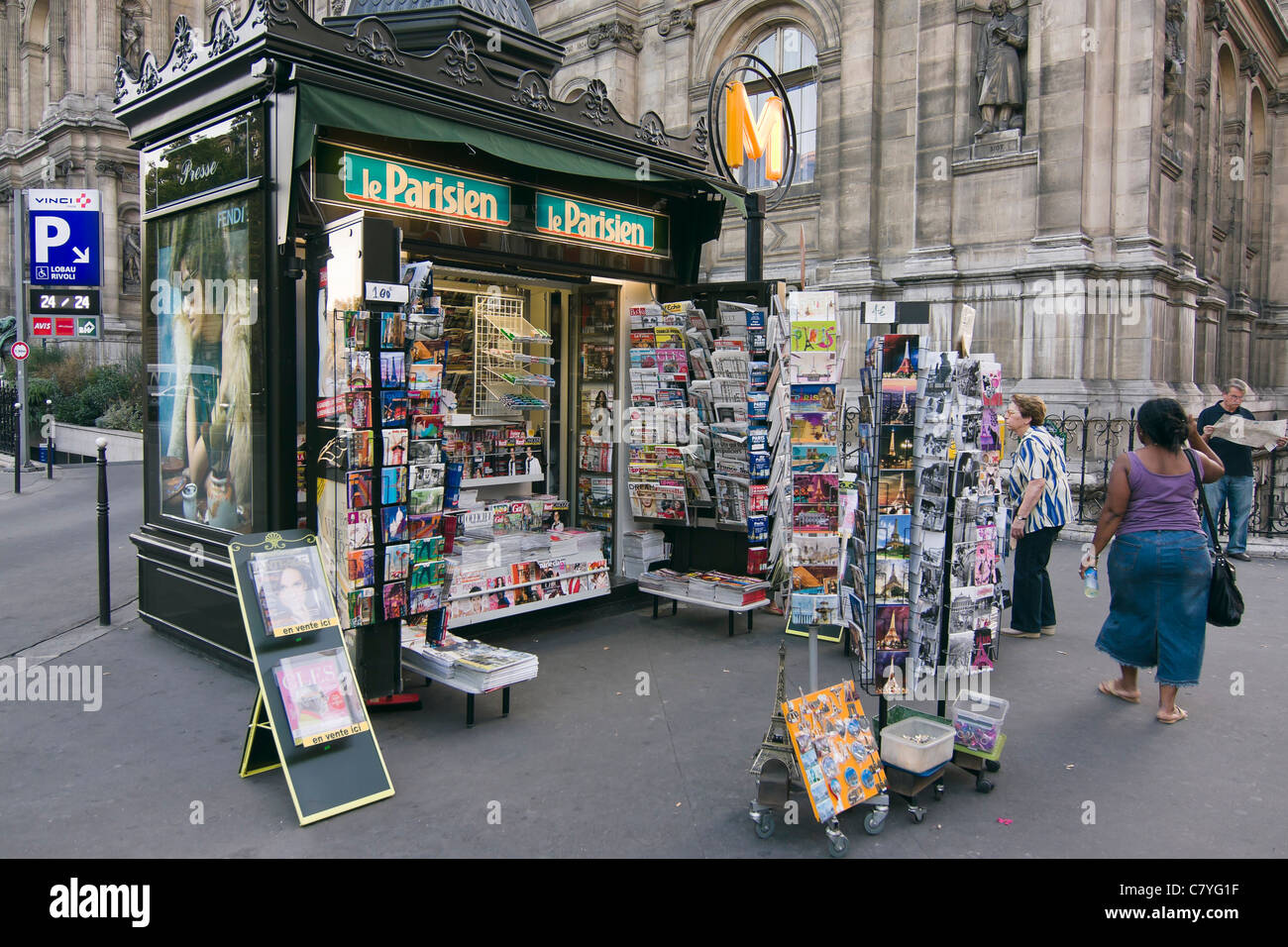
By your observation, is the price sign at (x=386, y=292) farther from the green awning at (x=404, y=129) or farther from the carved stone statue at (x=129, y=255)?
the carved stone statue at (x=129, y=255)

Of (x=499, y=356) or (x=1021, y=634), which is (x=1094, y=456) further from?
(x=499, y=356)

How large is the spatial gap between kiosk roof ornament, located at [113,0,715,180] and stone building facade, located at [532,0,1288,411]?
7.55 meters

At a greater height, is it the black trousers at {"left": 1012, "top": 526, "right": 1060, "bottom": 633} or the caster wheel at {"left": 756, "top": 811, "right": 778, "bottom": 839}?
the black trousers at {"left": 1012, "top": 526, "right": 1060, "bottom": 633}

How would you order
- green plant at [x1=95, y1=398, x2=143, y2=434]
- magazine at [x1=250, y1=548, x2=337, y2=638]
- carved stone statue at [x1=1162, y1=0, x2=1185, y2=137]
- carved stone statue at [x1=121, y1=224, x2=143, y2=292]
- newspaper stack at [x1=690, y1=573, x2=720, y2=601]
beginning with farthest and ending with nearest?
carved stone statue at [x1=121, y1=224, x2=143, y2=292] → green plant at [x1=95, y1=398, x2=143, y2=434] → carved stone statue at [x1=1162, y1=0, x2=1185, y2=137] → newspaper stack at [x1=690, y1=573, x2=720, y2=601] → magazine at [x1=250, y1=548, x2=337, y2=638]

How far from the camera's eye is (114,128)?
3512 centimetres

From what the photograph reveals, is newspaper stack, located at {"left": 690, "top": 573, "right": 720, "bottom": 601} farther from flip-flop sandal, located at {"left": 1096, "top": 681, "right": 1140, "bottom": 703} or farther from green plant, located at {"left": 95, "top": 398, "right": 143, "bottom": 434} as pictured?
green plant, located at {"left": 95, "top": 398, "right": 143, "bottom": 434}

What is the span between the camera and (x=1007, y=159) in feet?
49.4

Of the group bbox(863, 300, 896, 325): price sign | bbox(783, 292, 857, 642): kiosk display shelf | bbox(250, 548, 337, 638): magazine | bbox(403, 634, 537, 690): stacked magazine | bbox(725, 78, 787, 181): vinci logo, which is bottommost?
bbox(403, 634, 537, 690): stacked magazine

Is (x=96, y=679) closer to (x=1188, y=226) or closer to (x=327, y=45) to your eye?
(x=327, y=45)

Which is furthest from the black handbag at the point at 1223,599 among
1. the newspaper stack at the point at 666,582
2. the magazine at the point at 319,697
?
the magazine at the point at 319,697

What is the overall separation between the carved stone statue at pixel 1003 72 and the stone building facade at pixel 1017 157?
0.11ft

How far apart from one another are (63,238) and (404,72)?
10.5 m

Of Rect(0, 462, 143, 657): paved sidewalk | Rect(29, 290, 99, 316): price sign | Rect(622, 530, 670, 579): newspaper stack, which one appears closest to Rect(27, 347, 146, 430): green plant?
Rect(0, 462, 143, 657): paved sidewalk

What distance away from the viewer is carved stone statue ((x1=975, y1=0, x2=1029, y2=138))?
593 inches
